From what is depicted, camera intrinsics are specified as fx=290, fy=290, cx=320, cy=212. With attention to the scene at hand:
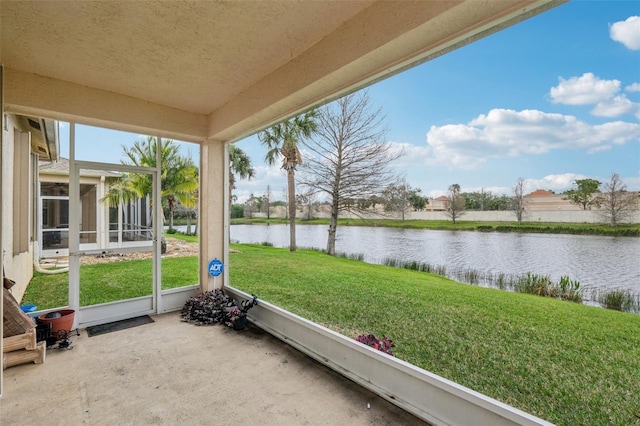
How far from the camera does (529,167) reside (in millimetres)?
2811

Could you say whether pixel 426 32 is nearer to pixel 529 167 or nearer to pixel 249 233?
pixel 529 167

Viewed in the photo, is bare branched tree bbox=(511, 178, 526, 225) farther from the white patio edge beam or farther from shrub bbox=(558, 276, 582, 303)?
the white patio edge beam

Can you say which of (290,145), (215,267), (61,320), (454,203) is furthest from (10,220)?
(454,203)

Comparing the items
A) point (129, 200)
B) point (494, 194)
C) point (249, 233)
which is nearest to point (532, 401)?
point (494, 194)

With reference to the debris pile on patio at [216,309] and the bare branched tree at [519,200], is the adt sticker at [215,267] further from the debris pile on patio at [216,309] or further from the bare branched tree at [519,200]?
the bare branched tree at [519,200]

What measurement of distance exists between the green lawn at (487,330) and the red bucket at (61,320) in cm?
38

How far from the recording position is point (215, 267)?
4.11m

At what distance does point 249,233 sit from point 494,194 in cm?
498

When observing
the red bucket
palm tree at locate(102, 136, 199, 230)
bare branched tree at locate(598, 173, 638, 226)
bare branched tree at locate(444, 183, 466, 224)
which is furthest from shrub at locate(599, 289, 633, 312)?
the red bucket

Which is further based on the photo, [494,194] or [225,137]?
[225,137]

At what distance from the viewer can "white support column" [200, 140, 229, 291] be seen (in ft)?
13.7

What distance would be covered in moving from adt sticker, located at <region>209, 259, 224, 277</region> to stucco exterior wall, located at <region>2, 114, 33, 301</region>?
2.11 m

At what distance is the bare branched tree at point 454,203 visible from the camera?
335 cm

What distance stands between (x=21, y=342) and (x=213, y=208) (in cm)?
231
